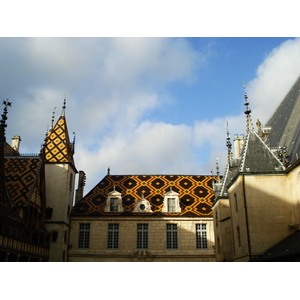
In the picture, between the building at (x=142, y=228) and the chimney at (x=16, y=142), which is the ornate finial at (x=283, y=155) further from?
the chimney at (x=16, y=142)

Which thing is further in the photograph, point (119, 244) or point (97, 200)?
point (97, 200)

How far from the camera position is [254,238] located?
14211 mm

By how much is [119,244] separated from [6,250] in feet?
38.3

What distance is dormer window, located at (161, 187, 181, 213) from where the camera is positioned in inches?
1041

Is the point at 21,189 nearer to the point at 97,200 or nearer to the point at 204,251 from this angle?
the point at 97,200

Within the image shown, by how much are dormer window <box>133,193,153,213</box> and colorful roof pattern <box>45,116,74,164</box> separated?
6052mm

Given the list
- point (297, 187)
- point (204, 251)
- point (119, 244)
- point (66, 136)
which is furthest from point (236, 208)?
point (66, 136)

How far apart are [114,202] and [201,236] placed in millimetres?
6864

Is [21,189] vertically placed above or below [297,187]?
above

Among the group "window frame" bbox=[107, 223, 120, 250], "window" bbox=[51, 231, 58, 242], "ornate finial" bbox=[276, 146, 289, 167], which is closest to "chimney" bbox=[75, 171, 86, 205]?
"window frame" bbox=[107, 223, 120, 250]

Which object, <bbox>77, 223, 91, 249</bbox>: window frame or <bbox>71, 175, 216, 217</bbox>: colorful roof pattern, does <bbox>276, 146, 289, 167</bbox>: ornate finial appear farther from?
<bbox>77, 223, 91, 249</bbox>: window frame

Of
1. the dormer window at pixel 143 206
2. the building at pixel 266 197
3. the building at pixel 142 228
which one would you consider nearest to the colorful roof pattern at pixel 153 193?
the building at pixel 142 228

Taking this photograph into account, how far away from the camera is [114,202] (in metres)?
26.7

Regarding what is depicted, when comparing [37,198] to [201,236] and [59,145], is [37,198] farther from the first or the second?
[201,236]
